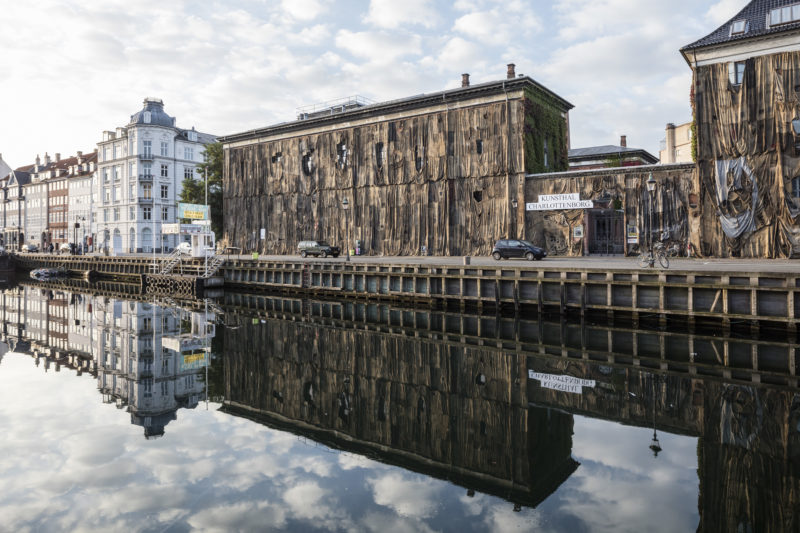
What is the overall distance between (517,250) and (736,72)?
1593 cm

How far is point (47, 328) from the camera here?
81.1 ft

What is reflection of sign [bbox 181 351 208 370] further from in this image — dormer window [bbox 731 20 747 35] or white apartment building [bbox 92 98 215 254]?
white apartment building [bbox 92 98 215 254]

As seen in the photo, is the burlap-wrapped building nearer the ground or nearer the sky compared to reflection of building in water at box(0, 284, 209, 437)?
nearer the sky

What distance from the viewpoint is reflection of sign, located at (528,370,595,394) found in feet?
41.7

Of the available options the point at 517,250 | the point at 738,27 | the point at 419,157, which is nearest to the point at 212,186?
the point at 419,157

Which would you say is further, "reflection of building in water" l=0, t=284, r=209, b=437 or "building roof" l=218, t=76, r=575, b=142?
"building roof" l=218, t=76, r=575, b=142

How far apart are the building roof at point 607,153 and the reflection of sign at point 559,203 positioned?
2325 centimetres

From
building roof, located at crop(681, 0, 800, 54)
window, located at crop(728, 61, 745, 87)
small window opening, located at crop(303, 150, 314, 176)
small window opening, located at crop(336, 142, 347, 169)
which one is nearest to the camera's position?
building roof, located at crop(681, 0, 800, 54)

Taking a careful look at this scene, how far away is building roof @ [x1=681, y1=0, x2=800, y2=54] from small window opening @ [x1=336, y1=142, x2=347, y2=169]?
2603 centimetres

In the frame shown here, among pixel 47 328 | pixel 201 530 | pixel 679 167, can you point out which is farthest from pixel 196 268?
pixel 201 530

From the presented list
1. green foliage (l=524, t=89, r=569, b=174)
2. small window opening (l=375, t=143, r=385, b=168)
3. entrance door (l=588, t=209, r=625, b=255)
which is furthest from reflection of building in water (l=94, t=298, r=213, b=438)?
entrance door (l=588, t=209, r=625, b=255)

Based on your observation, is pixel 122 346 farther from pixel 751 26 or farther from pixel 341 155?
pixel 751 26

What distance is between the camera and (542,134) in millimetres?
40375

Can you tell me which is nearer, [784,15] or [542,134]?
[784,15]
